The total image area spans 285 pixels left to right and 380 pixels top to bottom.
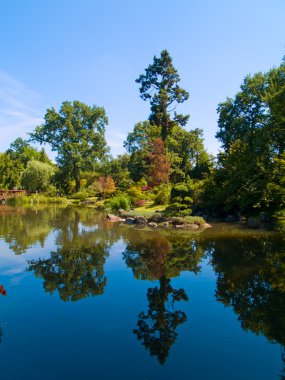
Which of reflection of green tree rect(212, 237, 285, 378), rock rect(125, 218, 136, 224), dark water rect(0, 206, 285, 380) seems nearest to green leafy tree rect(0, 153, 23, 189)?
rock rect(125, 218, 136, 224)

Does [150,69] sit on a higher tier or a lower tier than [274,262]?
higher

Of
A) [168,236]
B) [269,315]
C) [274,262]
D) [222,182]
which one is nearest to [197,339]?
[269,315]

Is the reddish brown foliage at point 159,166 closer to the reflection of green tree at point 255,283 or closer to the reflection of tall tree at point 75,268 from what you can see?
the reflection of tall tree at point 75,268

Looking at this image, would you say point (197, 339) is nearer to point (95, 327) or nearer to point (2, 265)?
point (95, 327)

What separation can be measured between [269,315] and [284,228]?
11778mm

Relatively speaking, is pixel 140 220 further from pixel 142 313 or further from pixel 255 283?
pixel 142 313

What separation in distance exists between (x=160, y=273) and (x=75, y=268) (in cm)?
244

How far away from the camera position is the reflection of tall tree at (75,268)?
721 cm

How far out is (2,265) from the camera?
9.21 metres

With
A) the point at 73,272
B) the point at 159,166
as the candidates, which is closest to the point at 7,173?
the point at 159,166

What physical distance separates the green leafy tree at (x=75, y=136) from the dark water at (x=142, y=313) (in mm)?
35749

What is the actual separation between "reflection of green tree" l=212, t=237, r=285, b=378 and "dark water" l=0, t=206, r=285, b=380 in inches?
1.0

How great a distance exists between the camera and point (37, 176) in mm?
43156

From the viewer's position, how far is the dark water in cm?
421
